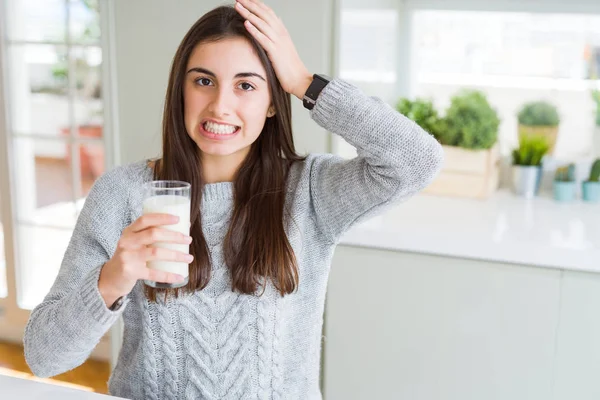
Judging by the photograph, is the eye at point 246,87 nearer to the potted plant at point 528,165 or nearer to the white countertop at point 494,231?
the white countertop at point 494,231

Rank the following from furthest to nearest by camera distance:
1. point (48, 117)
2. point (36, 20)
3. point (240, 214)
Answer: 1. point (48, 117)
2. point (36, 20)
3. point (240, 214)

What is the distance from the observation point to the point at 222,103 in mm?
1386

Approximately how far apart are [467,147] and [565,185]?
358 millimetres

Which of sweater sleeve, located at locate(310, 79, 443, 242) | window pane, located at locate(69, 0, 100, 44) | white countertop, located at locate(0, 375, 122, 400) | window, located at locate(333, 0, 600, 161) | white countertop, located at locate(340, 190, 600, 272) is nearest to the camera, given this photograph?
white countertop, located at locate(0, 375, 122, 400)

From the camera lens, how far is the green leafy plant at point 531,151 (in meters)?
2.56

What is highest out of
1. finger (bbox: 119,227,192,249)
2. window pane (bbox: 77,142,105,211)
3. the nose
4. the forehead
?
the forehead

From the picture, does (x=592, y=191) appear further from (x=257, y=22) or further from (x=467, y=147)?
(x=257, y=22)

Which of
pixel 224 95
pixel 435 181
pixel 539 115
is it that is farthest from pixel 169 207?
pixel 539 115

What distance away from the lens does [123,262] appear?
45.8 inches

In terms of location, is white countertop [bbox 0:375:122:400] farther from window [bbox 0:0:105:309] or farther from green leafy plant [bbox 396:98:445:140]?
window [bbox 0:0:105:309]

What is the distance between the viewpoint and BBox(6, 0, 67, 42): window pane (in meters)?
3.04

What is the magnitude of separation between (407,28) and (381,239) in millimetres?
1047

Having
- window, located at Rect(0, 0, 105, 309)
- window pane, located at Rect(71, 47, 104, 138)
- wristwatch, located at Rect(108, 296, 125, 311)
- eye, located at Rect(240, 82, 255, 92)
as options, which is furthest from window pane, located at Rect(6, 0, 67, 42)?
wristwatch, located at Rect(108, 296, 125, 311)

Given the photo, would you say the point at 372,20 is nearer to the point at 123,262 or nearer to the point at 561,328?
the point at 561,328
